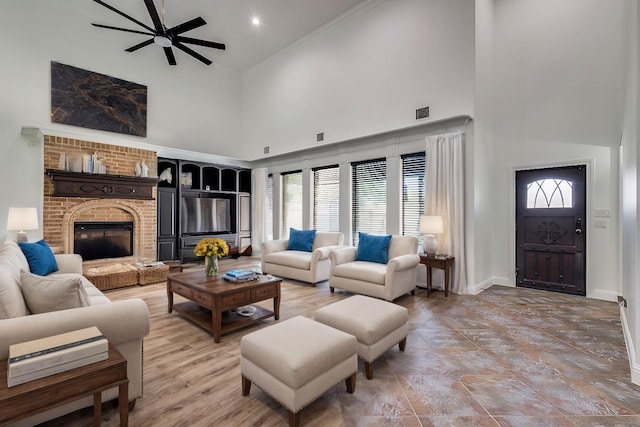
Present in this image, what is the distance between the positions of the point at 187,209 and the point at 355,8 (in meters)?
5.59

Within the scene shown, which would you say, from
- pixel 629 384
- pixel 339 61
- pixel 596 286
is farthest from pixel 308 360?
pixel 339 61

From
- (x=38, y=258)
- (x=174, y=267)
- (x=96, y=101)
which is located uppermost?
(x=96, y=101)

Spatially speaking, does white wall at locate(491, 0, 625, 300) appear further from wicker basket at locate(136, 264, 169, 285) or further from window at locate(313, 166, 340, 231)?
wicker basket at locate(136, 264, 169, 285)

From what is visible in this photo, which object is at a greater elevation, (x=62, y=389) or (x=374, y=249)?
(x=374, y=249)

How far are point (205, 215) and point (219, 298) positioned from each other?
15.9ft

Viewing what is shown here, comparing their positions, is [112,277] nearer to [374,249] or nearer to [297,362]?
[374,249]

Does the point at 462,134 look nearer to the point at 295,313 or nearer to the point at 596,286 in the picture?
the point at 596,286

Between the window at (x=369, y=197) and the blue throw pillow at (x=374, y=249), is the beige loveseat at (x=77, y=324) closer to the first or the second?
the blue throw pillow at (x=374, y=249)

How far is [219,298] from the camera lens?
9.69 ft

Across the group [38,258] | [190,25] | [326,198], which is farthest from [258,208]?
[38,258]

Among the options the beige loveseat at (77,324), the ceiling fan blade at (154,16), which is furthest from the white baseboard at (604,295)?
the ceiling fan blade at (154,16)

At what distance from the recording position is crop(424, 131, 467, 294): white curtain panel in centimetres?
455

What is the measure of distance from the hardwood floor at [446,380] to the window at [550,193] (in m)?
1.73

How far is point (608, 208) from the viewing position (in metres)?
4.21
